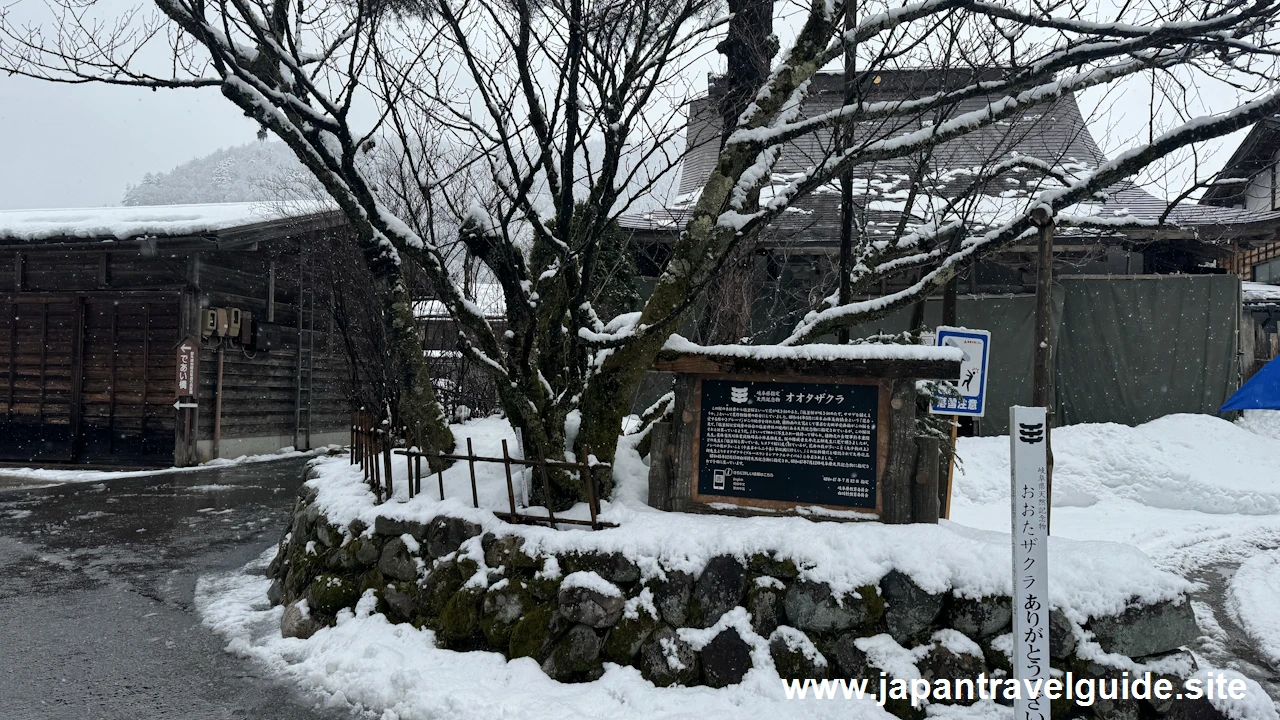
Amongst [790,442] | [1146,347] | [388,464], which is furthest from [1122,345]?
[388,464]

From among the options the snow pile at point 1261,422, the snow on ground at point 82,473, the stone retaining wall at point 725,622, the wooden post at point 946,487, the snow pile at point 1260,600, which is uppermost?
the snow pile at point 1261,422

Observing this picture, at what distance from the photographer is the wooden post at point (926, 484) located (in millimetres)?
5031

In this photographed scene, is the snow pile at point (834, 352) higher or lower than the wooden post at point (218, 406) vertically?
higher

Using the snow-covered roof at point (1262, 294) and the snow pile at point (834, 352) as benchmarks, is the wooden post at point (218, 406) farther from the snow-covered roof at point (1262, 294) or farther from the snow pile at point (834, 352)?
the snow-covered roof at point (1262, 294)

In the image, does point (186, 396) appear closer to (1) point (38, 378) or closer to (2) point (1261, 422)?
(1) point (38, 378)

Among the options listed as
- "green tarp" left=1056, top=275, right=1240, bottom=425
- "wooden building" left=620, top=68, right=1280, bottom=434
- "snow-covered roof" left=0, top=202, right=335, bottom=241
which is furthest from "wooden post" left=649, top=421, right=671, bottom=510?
"snow-covered roof" left=0, top=202, right=335, bottom=241

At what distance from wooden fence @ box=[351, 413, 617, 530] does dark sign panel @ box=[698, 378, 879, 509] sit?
2.91 ft

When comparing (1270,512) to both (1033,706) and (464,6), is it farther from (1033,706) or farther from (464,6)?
(464,6)

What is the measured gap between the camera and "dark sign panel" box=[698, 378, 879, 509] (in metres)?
5.17

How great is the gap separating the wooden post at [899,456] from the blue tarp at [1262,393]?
620 cm

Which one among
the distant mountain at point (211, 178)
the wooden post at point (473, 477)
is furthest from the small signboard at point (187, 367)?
the distant mountain at point (211, 178)

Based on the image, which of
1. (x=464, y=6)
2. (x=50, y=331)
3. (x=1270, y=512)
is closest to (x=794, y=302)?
Answer: (x=1270, y=512)

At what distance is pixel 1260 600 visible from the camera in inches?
265

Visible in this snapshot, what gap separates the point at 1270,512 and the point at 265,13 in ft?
43.4
